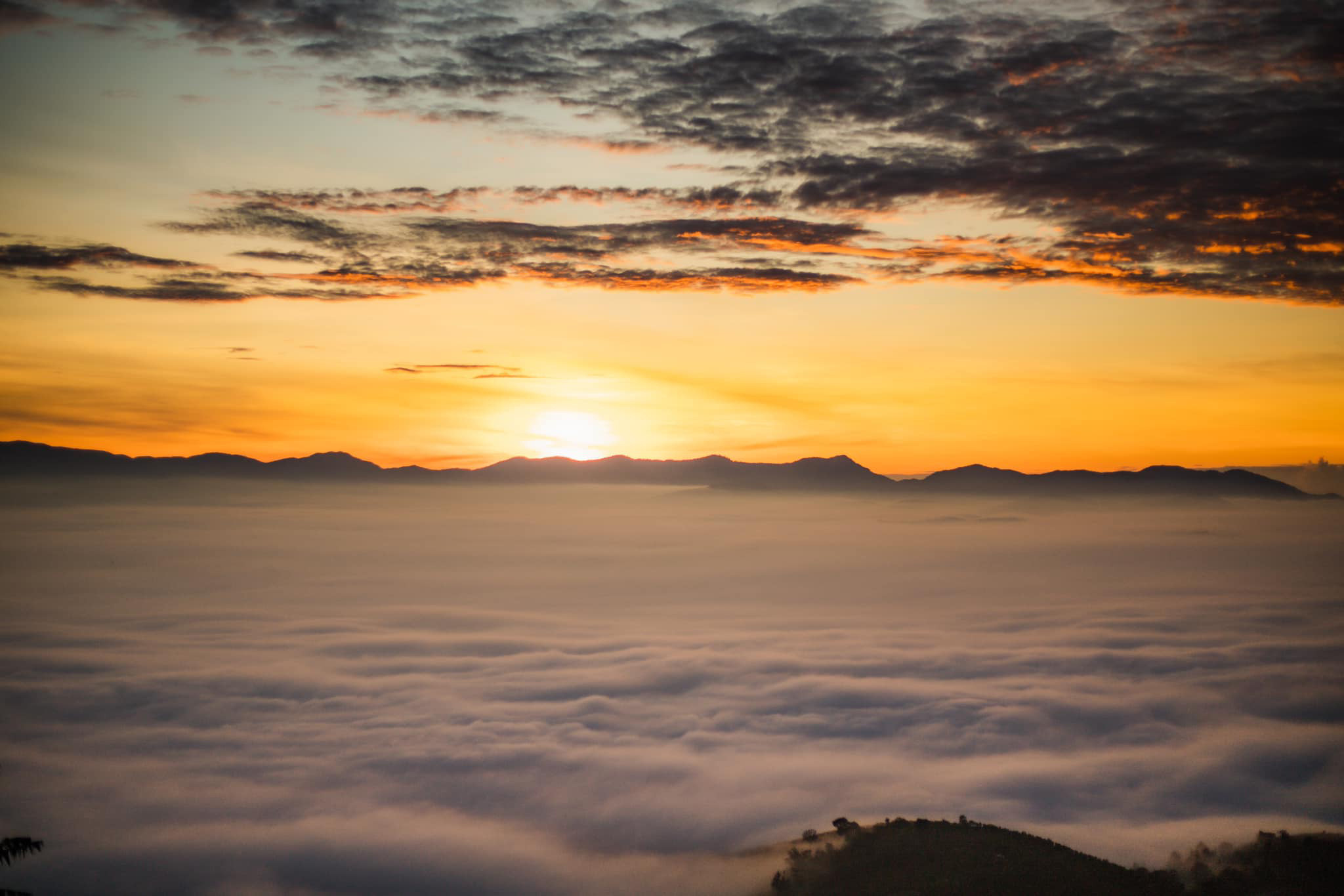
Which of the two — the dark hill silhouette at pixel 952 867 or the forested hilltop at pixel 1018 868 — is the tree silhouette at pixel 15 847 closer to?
the dark hill silhouette at pixel 952 867

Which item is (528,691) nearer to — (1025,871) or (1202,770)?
(1025,871)

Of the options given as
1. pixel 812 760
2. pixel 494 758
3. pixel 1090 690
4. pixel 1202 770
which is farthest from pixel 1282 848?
pixel 494 758

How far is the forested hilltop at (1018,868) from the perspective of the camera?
91188 millimetres

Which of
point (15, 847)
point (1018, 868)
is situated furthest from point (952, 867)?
point (15, 847)

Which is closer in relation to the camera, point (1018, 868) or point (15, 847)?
point (15, 847)

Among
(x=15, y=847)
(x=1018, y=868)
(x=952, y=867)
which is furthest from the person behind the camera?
(x=1018, y=868)

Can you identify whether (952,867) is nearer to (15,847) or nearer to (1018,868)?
(1018,868)

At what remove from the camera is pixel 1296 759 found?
16088cm

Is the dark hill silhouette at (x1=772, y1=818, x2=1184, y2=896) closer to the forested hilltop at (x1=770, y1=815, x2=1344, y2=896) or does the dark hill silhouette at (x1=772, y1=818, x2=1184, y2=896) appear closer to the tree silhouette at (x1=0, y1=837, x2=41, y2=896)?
the forested hilltop at (x1=770, y1=815, x2=1344, y2=896)

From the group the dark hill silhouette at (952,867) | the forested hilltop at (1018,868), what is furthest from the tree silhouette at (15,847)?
the forested hilltop at (1018,868)

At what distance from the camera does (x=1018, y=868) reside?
9438cm

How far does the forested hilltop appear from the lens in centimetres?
9119

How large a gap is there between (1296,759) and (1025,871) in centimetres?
10620

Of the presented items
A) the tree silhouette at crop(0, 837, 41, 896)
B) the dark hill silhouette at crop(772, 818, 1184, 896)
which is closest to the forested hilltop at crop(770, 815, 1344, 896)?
the dark hill silhouette at crop(772, 818, 1184, 896)
